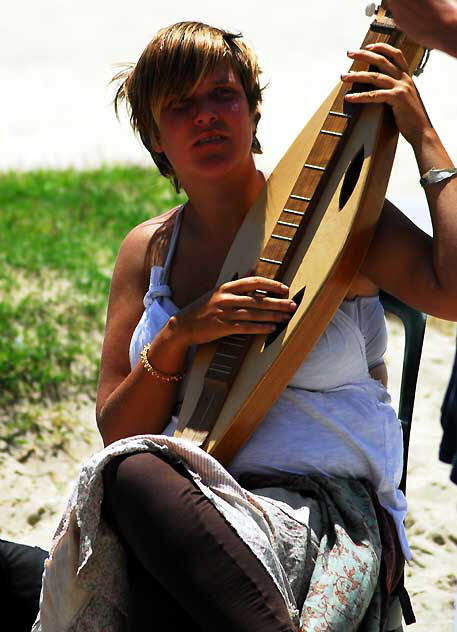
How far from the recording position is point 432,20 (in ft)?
7.09

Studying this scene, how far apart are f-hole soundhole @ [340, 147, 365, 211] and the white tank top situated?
23cm

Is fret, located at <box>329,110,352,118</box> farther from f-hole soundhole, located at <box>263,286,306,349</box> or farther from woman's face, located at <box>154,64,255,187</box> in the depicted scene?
f-hole soundhole, located at <box>263,286,306,349</box>

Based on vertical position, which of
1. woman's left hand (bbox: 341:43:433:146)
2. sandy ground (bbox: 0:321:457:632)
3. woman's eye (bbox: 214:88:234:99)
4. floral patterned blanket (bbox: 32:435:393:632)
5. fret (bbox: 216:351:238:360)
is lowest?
sandy ground (bbox: 0:321:457:632)

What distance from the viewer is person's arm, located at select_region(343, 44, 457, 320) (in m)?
2.37

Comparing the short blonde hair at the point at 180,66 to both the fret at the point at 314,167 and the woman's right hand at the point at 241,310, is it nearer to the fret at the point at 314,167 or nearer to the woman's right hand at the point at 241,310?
the fret at the point at 314,167

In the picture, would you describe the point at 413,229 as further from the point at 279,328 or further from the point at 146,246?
the point at 146,246

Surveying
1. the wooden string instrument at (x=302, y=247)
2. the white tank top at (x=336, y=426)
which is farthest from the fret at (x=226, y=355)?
the white tank top at (x=336, y=426)

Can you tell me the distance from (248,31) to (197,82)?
304 inches

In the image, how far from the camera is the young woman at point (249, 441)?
7.34 feet

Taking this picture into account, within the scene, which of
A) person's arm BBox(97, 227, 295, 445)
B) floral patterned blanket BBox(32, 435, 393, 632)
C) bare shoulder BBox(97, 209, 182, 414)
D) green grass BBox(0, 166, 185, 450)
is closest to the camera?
floral patterned blanket BBox(32, 435, 393, 632)

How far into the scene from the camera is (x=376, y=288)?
2.60 meters

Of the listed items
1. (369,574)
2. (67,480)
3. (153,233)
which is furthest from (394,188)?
(369,574)

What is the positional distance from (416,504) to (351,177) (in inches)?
70.2

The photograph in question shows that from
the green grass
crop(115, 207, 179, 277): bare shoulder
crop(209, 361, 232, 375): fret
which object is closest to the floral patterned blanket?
crop(209, 361, 232, 375): fret
